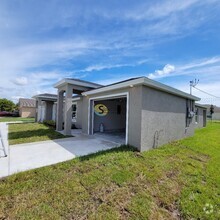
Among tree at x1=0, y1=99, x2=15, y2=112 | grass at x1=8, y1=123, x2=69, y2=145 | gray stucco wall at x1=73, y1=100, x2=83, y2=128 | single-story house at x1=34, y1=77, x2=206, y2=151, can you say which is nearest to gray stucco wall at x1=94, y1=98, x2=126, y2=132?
single-story house at x1=34, y1=77, x2=206, y2=151

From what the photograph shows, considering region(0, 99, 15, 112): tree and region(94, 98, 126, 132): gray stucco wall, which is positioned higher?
region(0, 99, 15, 112): tree

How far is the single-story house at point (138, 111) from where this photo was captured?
639 cm

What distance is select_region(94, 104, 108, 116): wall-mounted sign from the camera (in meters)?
11.3

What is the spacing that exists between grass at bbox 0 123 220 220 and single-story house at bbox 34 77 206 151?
172cm

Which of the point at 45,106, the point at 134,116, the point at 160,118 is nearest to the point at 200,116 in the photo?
the point at 160,118

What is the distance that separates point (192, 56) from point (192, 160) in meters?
8.41

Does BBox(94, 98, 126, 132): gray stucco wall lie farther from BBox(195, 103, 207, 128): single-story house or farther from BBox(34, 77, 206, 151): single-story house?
BBox(195, 103, 207, 128): single-story house

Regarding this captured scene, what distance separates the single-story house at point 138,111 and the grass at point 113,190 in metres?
1.72

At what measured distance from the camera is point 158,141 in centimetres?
734

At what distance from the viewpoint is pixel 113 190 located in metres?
3.49

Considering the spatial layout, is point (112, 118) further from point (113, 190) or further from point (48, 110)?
point (48, 110)

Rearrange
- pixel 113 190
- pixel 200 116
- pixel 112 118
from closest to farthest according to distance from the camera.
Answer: pixel 113 190
pixel 112 118
pixel 200 116

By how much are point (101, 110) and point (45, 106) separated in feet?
37.2

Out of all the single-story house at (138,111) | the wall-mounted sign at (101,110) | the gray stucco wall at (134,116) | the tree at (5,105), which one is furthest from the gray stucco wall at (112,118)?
the tree at (5,105)
